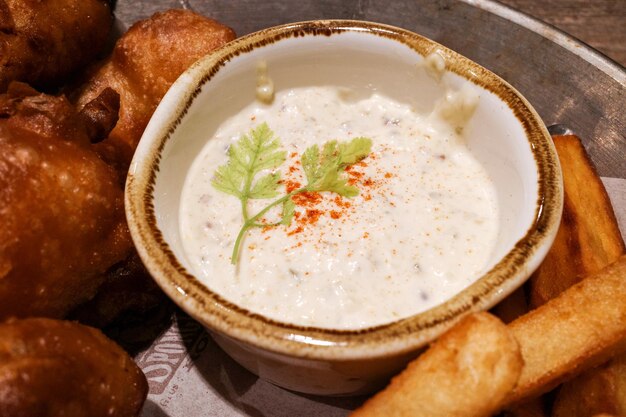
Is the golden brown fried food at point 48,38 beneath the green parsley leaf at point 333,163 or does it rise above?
above

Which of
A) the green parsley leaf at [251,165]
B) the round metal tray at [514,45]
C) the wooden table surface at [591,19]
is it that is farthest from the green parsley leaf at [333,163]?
the wooden table surface at [591,19]

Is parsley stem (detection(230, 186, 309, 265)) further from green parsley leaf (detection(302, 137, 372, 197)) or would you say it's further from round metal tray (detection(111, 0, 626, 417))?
round metal tray (detection(111, 0, 626, 417))

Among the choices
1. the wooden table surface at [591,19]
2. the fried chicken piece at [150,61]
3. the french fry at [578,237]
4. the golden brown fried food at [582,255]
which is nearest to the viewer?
the golden brown fried food at [582,255]

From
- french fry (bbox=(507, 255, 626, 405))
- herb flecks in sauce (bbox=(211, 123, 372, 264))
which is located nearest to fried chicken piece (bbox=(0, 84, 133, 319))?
herb flecks in sauce (bbox=(211, 123, 372, 264))

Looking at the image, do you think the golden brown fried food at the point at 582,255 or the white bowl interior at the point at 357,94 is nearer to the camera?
the golden brown fried food at the point at 582,255

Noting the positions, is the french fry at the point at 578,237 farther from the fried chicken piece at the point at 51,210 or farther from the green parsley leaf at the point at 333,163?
the fried chicken piece at the point at 51,210

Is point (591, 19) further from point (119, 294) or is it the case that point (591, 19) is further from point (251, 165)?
point (119, 294)

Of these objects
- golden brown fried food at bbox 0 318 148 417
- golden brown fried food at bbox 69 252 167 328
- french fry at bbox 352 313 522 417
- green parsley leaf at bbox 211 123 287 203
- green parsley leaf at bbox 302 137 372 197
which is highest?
french fry at bbox 352 313 522 417
